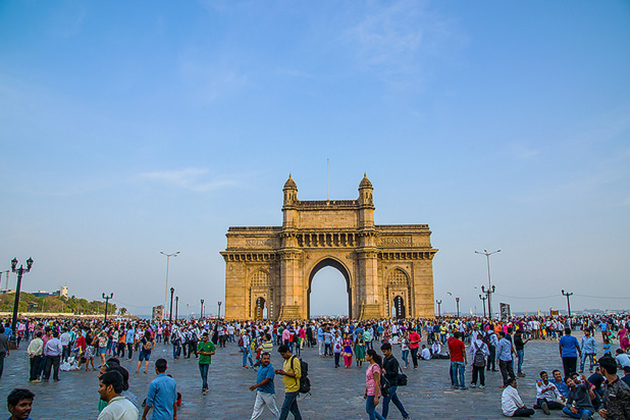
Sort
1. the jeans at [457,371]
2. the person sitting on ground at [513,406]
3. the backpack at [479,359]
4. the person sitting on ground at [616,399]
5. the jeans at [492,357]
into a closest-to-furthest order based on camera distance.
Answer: the person sitting on ground at [616,399]
the person sitting on ground at [513,406]
the jeans at [457,371]
the backpack at [479,359]
the jeans at [492,357]

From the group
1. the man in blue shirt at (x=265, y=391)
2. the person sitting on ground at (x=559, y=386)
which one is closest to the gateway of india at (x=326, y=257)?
the person sitting on ground at (x=559, y=386)

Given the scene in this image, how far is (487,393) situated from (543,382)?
2202 mm

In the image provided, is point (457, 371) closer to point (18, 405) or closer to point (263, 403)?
point (263, 403)

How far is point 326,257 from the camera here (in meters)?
52.1

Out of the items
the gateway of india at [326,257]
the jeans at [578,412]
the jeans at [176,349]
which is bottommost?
the jeans at [578,412]

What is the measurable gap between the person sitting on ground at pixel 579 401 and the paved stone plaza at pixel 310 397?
1.38ft

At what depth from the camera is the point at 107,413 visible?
5230 millimetres

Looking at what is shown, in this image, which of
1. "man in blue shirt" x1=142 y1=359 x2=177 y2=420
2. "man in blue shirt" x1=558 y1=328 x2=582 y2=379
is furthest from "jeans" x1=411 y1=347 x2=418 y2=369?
"man in blue shirt" x1=142 y1=359 x2=177 y2=420

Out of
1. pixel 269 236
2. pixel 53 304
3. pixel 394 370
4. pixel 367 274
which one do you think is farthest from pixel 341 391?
pixel 53 304

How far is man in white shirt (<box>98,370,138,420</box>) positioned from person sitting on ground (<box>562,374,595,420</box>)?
9.25m

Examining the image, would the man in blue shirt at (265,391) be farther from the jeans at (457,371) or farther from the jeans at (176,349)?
the jeans at (176,349)

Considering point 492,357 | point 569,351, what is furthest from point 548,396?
point 492,357

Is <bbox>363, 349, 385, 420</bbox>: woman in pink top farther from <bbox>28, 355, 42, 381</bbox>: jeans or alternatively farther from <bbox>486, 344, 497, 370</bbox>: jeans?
<bbox>28, 355, 42, 381</bbox>: jeans

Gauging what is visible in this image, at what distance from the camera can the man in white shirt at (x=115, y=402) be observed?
5.25 metres
